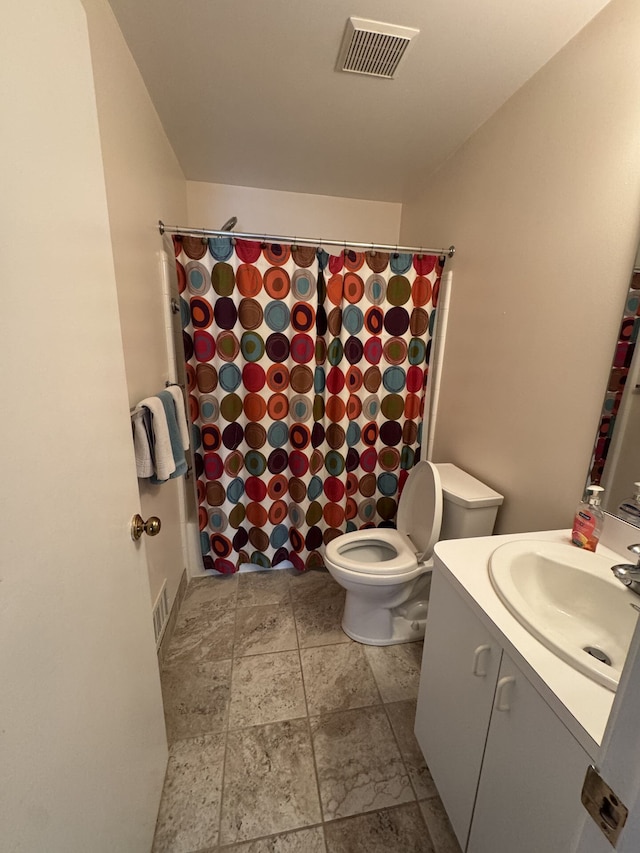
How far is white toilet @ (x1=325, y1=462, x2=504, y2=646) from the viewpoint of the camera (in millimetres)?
A: 1403

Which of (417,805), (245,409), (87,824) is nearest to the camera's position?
(87,824)

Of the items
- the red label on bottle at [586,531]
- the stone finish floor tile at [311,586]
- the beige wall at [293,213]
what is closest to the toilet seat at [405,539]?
the stone finish floor tile at [311,586]

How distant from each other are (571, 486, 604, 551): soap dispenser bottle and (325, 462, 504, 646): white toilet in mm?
364

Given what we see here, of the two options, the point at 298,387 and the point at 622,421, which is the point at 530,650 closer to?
the point at 622,421

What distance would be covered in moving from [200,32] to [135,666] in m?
1.89

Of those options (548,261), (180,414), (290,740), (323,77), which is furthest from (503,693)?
(323,77)

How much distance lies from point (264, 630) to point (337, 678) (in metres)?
0.43

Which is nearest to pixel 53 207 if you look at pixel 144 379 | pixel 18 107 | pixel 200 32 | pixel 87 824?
pixel 18 107

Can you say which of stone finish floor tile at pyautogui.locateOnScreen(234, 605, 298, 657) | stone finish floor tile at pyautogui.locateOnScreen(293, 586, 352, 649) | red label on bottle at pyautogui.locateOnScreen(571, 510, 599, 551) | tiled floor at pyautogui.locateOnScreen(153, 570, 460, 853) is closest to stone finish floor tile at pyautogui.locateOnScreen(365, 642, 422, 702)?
tiled floor at pyautogui.locateOnScreen(153, 570, 460, 853)

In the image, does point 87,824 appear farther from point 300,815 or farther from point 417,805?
point 417,805

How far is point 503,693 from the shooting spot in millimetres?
717

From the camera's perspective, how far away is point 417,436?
2047 mm

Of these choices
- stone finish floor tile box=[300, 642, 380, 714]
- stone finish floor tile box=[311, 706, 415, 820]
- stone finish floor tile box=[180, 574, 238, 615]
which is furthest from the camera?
stone finish floor tile box=[180, 574, 238, 615]

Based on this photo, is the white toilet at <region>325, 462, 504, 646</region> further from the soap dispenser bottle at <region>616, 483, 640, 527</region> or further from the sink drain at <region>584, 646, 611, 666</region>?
the sink drain at <region>584, 646, 611, 666</region>
